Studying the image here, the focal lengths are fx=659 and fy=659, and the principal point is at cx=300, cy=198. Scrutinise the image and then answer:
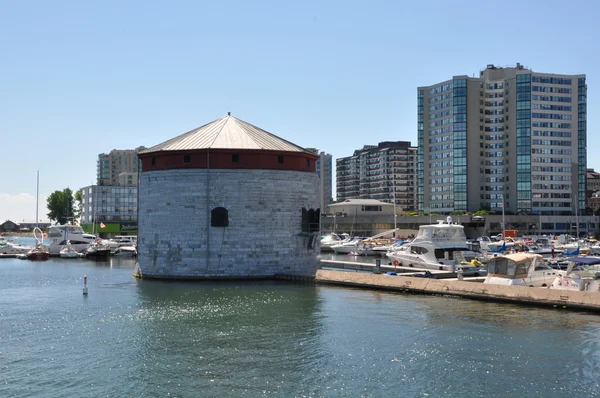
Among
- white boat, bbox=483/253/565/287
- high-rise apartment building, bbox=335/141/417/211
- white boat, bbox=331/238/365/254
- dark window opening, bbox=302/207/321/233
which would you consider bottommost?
white boat, bbox=331/238/365/254

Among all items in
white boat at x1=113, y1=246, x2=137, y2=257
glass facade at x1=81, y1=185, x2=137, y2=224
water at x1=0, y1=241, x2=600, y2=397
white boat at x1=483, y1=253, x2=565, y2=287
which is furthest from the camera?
glass facade at x1=81, y1=185, x2=137, y2=224

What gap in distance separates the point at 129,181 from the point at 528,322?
12575 centimetres

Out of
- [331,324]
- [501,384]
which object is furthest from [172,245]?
[501,384]

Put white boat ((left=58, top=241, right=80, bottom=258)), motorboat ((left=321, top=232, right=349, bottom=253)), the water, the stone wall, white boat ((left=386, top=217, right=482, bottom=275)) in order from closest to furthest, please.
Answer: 1. the water
2. the stone wall
3. white boat ((left=386, top=217, right=482, bottom=275))
4. white boat ((left=58, top=241, right=80, bottom=258))
5. motorboat ((left=321, top=232, right=349, bottom=253))

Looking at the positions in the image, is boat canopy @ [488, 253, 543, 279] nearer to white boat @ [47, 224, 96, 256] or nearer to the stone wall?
the stone wall

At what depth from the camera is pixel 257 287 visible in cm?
4012

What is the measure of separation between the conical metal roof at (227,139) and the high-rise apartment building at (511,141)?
72573 mm

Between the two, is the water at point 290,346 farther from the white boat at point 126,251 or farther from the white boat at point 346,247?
the white boat at point 346,247

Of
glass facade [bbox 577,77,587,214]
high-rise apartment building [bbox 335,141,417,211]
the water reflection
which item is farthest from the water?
high-rise apartment building [bbox 335,141,417,211]

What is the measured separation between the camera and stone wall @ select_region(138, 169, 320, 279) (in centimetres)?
4275

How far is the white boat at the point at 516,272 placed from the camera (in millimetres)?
35344

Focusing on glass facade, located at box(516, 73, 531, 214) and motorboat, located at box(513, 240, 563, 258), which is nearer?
motorboat, located at box(513, 240, 563, 258)

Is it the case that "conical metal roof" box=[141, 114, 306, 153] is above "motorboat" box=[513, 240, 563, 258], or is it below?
above

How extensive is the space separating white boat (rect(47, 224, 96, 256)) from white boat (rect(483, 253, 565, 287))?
2236 inches
